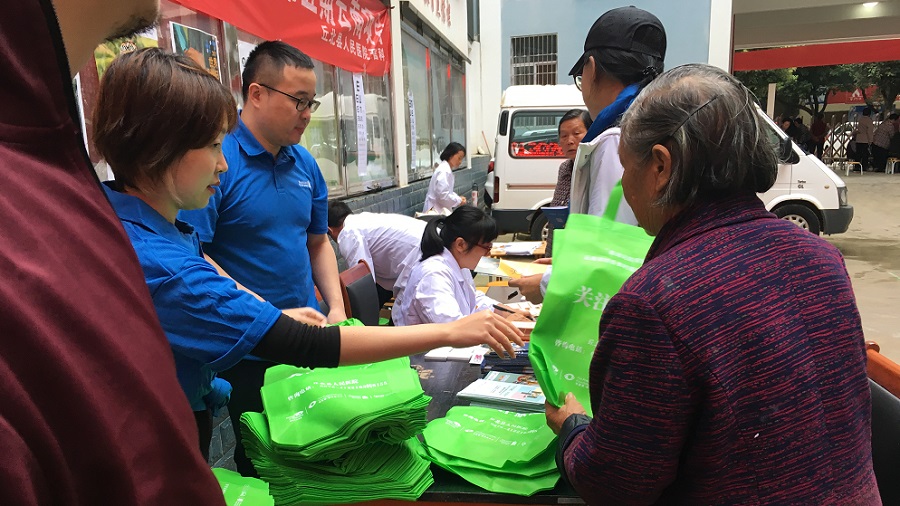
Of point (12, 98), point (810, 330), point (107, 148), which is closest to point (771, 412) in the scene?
point (810, 330)

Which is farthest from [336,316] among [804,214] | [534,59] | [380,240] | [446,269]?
[534,59]

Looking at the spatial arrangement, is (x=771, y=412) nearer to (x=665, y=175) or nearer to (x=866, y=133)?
(x=665, y=175)

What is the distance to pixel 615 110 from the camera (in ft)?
5.56

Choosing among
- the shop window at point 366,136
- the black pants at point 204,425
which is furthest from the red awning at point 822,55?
the black pants at point 204,425

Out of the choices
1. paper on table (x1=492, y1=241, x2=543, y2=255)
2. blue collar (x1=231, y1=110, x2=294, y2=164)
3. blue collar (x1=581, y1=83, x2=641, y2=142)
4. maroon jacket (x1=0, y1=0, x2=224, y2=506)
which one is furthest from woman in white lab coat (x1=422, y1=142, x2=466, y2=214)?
maroon jacket (x1=0, y1=0, x2=224, y2=506)

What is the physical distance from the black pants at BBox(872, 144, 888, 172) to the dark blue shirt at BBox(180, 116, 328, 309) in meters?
22.0

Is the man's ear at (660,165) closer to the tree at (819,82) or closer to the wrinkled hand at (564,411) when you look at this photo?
the wrinkled hand at (564,411)

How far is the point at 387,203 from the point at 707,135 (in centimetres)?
491

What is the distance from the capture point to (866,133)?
18.6 meters

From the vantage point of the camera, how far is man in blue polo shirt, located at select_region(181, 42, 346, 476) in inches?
67.2

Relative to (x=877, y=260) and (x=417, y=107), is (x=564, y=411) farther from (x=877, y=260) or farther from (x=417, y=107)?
(x=877, y=260)

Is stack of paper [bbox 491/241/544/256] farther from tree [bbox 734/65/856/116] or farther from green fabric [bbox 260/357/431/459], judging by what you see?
tree [bbox 734/65/856/116]

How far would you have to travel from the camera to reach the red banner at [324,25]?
2875 mm

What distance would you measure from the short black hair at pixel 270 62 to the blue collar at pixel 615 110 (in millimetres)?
963
